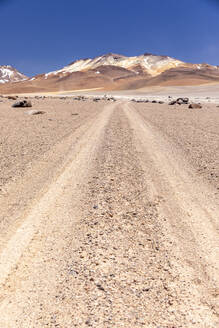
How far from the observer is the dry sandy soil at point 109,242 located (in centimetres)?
267

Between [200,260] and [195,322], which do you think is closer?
[195,322]

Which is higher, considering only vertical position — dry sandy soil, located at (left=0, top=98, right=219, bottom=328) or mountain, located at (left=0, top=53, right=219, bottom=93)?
mountain, located at (left=0, top=53, right=219, bottom=93)

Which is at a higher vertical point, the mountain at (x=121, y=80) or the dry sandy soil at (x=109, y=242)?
the mountain at (x=121, y=80)

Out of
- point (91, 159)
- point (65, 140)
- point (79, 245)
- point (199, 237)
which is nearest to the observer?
point (79, 245)

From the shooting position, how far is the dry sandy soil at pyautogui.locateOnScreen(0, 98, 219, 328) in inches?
105

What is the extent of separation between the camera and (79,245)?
3.76 meters

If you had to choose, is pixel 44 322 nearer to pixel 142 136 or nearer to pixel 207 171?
pixel 207 171

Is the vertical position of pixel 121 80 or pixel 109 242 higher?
pixel 121 80

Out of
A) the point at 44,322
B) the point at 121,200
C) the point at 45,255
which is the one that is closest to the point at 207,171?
the point at 121,200

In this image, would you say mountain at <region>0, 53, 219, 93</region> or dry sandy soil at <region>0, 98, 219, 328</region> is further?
mountain at <region>0, 53, 219, 93</region>

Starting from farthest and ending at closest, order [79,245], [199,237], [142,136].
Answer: [142,136], [199,237], [79,245]

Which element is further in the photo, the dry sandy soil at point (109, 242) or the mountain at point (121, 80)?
the mountain at point (121, 80)

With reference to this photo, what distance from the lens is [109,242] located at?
3838 mm

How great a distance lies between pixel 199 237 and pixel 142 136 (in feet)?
27.6
